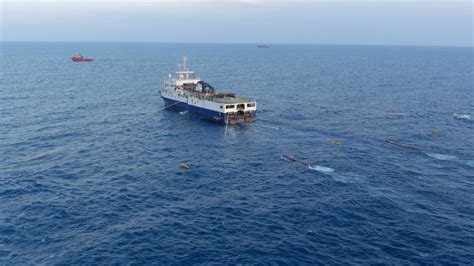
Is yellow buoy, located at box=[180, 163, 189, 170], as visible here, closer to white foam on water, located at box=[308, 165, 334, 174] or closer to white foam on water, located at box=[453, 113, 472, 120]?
white foam on water, located at box=[308, 165, 334, 174]

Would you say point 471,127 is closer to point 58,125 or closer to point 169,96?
point 169,96

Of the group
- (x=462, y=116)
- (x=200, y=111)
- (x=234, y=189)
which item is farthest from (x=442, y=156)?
(x=200, y=111)

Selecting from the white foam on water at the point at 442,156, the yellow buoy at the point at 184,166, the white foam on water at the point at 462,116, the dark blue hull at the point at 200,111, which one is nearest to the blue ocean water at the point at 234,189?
the white foam on water at the point at 442,156

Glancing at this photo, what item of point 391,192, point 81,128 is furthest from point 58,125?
point 391,192

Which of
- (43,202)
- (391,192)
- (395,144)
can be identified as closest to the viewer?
(43,202)

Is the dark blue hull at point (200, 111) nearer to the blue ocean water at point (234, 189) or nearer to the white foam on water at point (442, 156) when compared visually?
the blue ocean water at point (234, 189)

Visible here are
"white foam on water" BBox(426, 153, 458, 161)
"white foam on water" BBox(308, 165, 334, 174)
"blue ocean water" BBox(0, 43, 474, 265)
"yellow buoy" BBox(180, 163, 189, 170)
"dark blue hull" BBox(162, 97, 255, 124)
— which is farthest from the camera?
"dark blue hull" BBox(162, 97, 255, 124)

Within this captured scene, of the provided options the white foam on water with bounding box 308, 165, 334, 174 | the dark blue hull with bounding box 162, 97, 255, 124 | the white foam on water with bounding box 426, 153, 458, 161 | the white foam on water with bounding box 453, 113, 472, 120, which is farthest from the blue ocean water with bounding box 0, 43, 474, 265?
the dark blue hull with bounding box 162, 97, 255, 124

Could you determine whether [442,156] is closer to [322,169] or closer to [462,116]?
[322,169]
